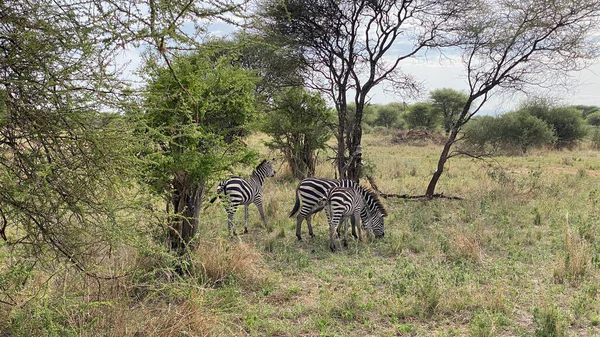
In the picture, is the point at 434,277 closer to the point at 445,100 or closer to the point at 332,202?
the point at 332,202

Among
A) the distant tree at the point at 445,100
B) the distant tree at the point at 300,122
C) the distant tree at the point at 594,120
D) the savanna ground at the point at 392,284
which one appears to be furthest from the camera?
the distant tree at the point at 594,120

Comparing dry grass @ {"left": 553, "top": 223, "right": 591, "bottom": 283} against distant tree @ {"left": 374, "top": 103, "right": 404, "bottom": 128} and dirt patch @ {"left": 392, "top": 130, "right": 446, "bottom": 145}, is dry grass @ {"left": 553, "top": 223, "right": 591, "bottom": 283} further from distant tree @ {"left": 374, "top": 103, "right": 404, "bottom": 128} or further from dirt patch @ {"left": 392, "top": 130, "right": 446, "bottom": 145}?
distant tree @ {"left": 374, "top": 103, "right": 404, "bottom": 128}

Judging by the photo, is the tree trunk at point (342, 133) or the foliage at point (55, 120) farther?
the tree trunk at point (342, 133)

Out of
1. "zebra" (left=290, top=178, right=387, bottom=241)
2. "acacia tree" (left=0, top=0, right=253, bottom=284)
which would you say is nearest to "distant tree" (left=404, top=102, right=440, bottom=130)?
"zebra" (left=290, top=178, right=387, bottom=241)

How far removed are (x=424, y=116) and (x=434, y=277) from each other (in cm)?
3501

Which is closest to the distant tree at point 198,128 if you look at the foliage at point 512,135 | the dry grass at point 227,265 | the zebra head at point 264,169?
the dry grass at point 227,265

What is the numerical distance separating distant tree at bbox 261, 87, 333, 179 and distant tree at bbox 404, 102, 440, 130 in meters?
26.1

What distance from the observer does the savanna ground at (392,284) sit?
4039 mm

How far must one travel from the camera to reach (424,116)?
38.5 meters

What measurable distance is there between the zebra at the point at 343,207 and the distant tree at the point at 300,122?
17.3 ft

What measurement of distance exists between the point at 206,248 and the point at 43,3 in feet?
12.4

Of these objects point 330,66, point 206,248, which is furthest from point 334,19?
point 206,248

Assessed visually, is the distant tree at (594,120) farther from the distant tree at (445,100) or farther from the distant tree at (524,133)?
the distant tree at (524,133)

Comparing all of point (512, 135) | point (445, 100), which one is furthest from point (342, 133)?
point (445, 100)
